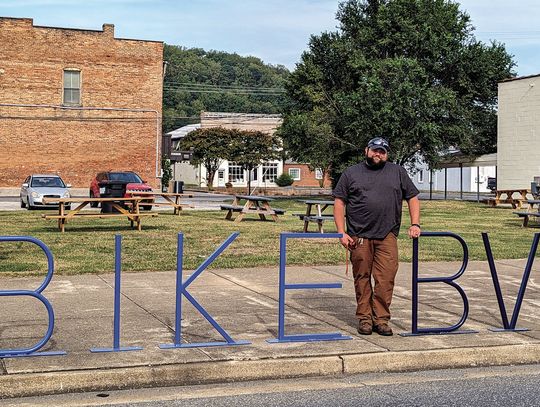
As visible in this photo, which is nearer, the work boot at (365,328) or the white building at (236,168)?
the work boot at (365,328)

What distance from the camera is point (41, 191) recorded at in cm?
3312

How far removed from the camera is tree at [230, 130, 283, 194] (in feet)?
226

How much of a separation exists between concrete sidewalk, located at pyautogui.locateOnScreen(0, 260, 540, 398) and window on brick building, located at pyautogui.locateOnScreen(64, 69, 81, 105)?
140 feet

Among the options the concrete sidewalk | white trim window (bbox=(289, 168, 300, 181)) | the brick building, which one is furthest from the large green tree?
white trim window (bbox=(289, 168, 300, 181))

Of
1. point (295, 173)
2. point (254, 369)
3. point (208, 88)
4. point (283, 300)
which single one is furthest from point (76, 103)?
point (208, 88)

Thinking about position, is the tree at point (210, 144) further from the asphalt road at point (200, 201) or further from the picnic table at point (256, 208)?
the picnic table at point (256, 208)

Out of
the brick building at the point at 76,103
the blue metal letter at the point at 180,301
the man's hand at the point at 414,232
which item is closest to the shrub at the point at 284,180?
the brick building at the point at 76,103

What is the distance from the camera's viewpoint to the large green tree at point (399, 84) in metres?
40.9

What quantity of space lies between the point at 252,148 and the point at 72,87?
61.4 ft

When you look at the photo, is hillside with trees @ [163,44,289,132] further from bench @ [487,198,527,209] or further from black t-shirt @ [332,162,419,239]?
black t-shirt @ [332,162,419,239]

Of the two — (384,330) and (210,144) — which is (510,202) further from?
(210,144)

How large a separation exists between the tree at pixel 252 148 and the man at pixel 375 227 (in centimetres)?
5967

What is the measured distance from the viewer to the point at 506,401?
21.9 feet

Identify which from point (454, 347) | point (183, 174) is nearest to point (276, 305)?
point (454, 347)
